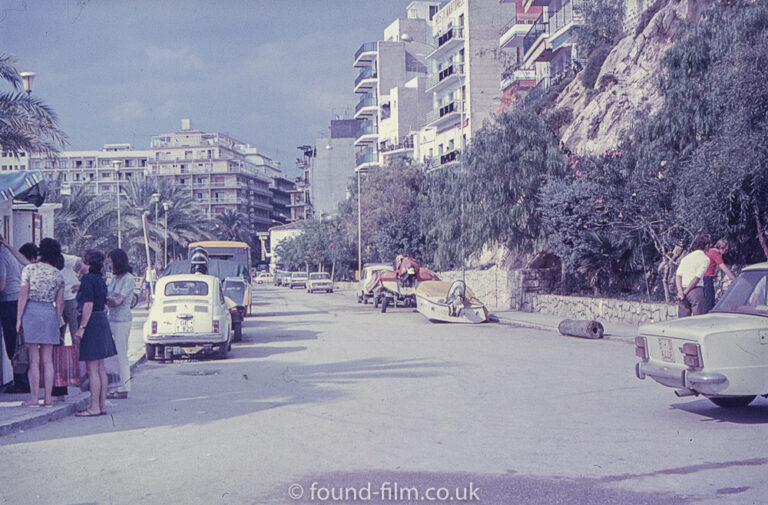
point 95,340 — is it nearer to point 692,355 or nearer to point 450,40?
point 692,355

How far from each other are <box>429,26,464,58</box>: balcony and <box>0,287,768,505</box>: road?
5761 centimetres

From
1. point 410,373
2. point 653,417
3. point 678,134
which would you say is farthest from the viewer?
point 678,134

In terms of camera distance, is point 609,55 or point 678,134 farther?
point 609,55

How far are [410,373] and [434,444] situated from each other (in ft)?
19.6

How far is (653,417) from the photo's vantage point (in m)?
9.42

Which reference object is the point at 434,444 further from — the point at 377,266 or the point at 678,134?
the point at 377,266

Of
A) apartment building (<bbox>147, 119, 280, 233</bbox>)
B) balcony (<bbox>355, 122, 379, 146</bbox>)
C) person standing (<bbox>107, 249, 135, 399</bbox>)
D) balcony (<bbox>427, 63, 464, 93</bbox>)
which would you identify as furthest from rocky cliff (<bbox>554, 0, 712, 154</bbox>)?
apartment building (<bbox>147, 119, 280, 233</bbox>)

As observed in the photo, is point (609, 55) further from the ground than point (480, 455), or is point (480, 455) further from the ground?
point (609, 55)

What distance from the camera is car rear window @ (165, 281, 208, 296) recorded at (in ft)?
59.1

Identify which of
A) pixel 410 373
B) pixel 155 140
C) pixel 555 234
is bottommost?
pixel 410 373

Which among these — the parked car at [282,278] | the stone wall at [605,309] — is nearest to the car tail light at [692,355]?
the stone wall at [605,309]

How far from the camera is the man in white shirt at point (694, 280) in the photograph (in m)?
15.4

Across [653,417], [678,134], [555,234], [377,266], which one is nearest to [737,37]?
[678,134]

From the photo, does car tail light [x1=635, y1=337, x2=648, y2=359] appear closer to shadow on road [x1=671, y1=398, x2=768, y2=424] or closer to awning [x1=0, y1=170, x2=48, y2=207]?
shadow on road [x1=671, y1=398, x2=768, y2=424]
